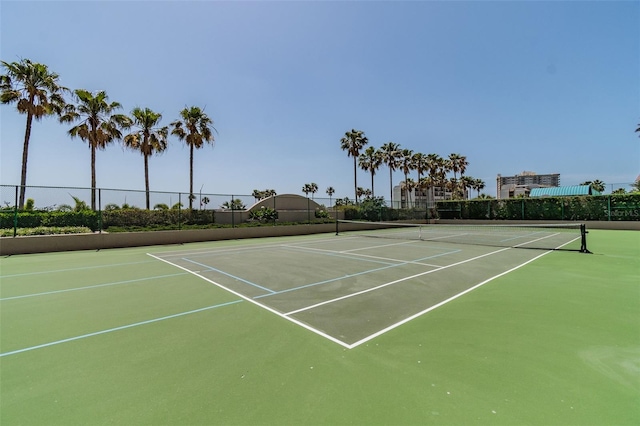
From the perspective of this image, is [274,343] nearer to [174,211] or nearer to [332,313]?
[332,313]

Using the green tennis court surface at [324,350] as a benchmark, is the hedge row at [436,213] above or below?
above

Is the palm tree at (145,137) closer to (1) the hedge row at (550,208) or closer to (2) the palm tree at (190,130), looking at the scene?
(2) the palm tree at (190,130)

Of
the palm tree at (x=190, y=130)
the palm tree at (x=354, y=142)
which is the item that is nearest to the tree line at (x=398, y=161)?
the palm tree at (x=354, y=142)

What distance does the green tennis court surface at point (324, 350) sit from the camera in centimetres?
259

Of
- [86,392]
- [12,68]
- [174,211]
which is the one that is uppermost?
[12,68]

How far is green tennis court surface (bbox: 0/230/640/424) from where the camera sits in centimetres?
259

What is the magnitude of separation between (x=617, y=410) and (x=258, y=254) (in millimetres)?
11042

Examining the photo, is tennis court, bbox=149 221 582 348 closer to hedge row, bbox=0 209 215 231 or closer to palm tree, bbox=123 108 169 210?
hedge row, bbox=0 209 215 231

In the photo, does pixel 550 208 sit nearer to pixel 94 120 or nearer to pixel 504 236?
pixel 504 236

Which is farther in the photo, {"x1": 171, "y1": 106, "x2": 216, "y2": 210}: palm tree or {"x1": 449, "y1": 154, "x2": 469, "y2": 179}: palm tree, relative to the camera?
{"x1": 449, "y1": 154, "x2": 469, "y2": 179}: palm tree

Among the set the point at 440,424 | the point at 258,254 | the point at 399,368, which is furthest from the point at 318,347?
the point at 258,254

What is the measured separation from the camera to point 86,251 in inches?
548

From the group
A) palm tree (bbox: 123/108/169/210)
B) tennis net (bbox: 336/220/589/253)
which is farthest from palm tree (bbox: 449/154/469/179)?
palm tree (bbox: 123/108/169/210)

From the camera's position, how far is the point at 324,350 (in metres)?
3.69
